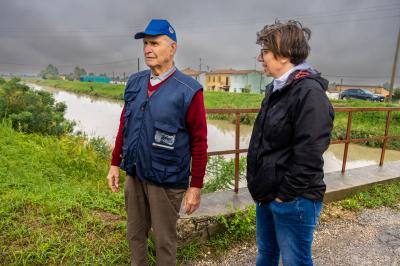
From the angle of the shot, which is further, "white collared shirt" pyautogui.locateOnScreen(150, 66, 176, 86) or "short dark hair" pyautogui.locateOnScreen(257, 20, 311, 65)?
"white collared shirt" pyautogui.locateOnScreen(150, 66, 176, 86)

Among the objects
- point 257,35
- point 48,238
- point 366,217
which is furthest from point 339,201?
point 48,238

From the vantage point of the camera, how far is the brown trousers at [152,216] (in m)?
1.80

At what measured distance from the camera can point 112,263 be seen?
7.42ft

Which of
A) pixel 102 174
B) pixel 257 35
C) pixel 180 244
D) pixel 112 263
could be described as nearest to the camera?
pixel 257 35

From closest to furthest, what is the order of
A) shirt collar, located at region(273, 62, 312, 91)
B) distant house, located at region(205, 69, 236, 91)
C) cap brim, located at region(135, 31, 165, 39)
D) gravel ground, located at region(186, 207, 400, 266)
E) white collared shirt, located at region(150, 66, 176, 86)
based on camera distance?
shirt collar, located at region(273, 62, 312, 91), cap brim, located at region(135, 31, 165, 39), white collared shirt, located at region(150, 66, 176, 86), gravel ground, located at region(186, 207, 400, 266), distant house, located at region(205, 69, 236, 91)

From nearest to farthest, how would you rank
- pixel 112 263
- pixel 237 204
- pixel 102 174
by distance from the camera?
pixel 112 263, pixel 237 204, pixel 102 174

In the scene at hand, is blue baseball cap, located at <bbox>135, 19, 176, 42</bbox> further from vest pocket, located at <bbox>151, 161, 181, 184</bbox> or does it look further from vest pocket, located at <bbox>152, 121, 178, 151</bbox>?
vest pocket, located at <bbox>151, 161, 181, 184</bbox>

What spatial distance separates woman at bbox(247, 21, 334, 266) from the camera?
4.48ft

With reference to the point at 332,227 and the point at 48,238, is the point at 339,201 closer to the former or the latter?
the point at 332,227

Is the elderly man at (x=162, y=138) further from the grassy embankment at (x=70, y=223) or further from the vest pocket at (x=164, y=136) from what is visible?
the grassy embankment at (x=70, y=223)

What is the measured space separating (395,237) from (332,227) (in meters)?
0.58

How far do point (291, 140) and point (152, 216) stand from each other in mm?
941

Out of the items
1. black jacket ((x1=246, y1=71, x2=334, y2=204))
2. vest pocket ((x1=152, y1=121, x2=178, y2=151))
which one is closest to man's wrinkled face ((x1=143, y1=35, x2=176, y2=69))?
vest pocket ((x1=152, y1=121, x2=178, y2=151))

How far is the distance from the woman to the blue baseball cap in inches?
19.9
